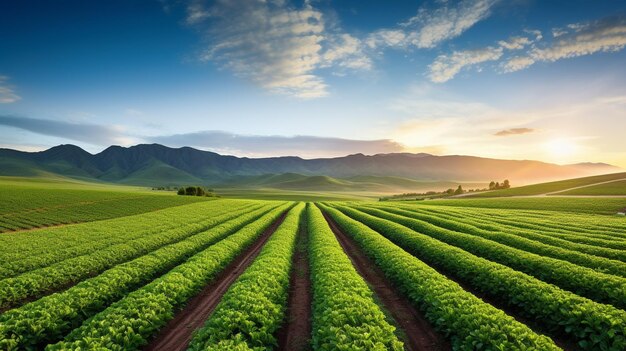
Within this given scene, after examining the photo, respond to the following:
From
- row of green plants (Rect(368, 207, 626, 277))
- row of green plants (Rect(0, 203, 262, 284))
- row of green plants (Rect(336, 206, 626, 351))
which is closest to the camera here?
row of green plants (Rect(336, 206, 626, 351))

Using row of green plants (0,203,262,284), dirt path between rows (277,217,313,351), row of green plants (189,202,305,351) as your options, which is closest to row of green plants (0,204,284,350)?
row of green plants (189,202,305,351)

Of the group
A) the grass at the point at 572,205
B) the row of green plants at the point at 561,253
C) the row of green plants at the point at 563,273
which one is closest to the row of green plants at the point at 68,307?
the row of green plants at the point at 563,273

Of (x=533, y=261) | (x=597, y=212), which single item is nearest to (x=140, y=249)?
(x=533, y=261)

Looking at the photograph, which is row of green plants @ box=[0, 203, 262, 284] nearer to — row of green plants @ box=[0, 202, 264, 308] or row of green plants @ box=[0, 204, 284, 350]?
row of green plants @ box=[0, 202, 264, 308]

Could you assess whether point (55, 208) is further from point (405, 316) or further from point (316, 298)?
point (405, 316)

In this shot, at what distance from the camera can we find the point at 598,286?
508 inches

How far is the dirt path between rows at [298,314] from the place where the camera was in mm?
11141

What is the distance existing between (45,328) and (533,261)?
22.0 m

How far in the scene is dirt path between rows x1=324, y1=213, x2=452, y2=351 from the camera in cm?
1095

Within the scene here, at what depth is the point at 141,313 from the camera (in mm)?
10922

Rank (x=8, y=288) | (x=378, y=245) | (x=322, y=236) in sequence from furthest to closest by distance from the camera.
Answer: (x=322, y=236), (x=378, y=245), (x=8, y=288)

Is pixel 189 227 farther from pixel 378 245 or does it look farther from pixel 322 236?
Result: pixel 378 245

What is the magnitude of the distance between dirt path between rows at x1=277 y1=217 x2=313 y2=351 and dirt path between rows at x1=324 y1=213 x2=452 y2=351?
3515 millimetres

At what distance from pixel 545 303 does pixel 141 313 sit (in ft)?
48.1
